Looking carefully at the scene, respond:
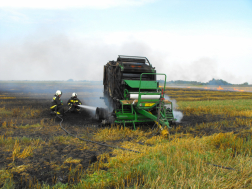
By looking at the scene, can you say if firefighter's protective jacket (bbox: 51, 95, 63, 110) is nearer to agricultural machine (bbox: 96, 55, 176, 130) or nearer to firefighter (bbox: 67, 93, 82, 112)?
firefighter (bbox: 67, 93, 82, 112)

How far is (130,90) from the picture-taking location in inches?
405

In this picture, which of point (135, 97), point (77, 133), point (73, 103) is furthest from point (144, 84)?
point (73, 103)

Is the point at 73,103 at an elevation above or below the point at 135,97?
below

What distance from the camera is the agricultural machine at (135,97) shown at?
353 inches

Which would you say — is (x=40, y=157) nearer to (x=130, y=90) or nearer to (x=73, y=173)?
(x=73, y=173)

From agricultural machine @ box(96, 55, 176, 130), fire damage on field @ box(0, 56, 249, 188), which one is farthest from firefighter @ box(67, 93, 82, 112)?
agricultural machine @ box(96, 55, 176, 130)

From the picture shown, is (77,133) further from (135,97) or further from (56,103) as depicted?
(56,103)

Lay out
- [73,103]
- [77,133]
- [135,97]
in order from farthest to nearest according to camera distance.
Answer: [73,103], [135,97], [77,133]

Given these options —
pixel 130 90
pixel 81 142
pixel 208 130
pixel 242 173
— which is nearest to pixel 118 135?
pixel 81 142

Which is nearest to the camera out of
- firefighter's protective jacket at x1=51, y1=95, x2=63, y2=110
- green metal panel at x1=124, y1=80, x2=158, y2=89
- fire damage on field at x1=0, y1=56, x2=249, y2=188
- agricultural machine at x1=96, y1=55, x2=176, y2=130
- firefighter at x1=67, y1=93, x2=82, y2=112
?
fire damage on field at x1=0, y1=56, x2=249, y2=188

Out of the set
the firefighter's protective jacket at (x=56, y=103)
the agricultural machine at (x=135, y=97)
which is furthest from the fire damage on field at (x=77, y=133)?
the firefighter's protective jacket at (x=56, y=103)

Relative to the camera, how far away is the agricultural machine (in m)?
8.98

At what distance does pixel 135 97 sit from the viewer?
31.1ft

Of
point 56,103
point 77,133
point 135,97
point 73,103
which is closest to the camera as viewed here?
point 77,133
